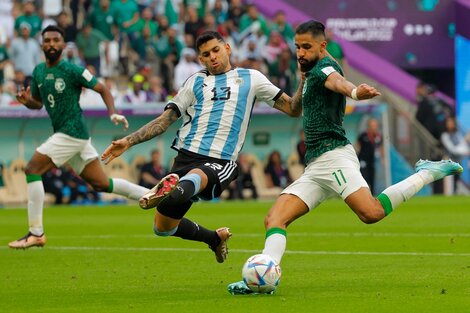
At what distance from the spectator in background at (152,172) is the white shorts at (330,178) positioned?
1773cm

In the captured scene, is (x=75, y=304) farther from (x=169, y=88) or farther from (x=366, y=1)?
(x=366, y=1)

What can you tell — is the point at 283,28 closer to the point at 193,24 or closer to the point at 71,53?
the point at 193,24

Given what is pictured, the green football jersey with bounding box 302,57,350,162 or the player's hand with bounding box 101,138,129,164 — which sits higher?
the green football jersey with bounding box 302,57,350,162

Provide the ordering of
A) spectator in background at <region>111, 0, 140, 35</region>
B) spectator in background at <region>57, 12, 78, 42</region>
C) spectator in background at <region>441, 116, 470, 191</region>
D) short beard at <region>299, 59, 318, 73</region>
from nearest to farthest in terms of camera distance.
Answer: short beard at <region>299, 59, 318, 73</region> < spectator in background at <region>57, 12, 78, 42</region> < spectator in background at <region>111, 0, 140, 35</region> < spectator in background at <region>441, 116, 470, 191</region>

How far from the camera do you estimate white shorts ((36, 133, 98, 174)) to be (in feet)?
52.6

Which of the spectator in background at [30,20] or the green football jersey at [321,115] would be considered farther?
the spectator in background at [30,20]

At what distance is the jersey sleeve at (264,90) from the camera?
1205 centimetres

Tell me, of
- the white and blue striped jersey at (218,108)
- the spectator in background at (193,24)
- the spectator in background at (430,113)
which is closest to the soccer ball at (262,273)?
the white and blue striped jersey at (218,108)

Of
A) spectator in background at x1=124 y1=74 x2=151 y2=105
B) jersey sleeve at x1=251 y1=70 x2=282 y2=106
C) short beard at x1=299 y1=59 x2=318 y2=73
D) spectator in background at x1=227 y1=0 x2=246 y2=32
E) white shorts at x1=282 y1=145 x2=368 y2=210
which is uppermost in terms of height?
spectator in background at x1=227 y1=0 x2=246 y2=32

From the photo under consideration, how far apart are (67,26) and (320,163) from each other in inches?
754

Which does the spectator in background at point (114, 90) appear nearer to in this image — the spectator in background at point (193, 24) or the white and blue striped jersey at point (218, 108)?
the spectator in background at point (193, 24)

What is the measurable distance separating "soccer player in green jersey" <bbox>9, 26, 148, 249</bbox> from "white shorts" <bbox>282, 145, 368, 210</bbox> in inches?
206

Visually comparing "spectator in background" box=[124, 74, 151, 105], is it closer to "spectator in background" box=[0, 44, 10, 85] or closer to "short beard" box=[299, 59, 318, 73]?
"spectator in background" box=[0, 44, 10, 85]

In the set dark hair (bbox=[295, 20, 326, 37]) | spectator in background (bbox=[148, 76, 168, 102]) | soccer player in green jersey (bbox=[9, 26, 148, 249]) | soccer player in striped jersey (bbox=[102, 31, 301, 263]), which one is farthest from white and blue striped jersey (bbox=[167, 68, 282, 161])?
spectator in background (bbox=[148, 76, 168, 102])
